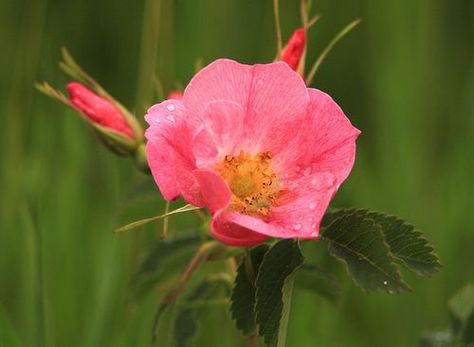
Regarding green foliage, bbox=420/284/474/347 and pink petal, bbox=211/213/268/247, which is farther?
green foliage, bbox=420/284/474/347

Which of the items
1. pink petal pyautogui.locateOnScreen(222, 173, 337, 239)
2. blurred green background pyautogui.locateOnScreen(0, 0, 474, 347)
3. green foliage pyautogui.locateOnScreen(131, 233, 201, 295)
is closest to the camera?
pink petal pyautogui.locateOnScreen(222, 173, 337, 239)

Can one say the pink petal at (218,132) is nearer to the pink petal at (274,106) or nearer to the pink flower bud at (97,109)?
the pink petal at (274,106)

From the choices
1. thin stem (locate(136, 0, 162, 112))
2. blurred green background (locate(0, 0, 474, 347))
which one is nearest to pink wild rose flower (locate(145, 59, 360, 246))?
blurred green background (locate(0, 0, 474, 347))

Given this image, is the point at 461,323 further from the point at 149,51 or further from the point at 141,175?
the point at 149,51

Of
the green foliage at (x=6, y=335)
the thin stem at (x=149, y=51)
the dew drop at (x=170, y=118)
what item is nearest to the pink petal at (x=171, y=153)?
the dew drop at (x=170, y=118)

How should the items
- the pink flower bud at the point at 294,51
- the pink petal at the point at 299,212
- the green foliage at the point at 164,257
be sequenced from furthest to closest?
the green foliage at the point at 164,257 → the pink flower bud at the point at 294,51 → the pink petal at the point at 299,212

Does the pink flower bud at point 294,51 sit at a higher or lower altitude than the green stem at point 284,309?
higher

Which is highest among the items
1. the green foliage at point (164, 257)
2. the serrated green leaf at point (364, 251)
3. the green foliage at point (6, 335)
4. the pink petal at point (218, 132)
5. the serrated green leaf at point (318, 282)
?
the pink petal at point (218, 132)

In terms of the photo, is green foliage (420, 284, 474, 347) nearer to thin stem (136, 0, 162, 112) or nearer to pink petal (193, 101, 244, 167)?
pink petal (193, 101, 244, 167)
